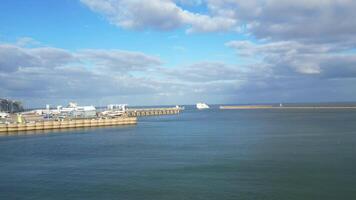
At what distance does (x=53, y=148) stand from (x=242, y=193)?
4183 cm

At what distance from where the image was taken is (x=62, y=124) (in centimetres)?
11388

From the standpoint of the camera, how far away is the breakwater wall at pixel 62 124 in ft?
334

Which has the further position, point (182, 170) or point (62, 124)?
point (62, 124)

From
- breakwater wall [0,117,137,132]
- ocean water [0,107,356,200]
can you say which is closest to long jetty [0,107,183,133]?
breakwater wall [0,117,137,132]

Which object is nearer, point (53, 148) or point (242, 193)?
point (242, 193)

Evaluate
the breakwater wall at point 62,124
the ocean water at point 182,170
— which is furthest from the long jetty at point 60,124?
the ocean water at point 182,170

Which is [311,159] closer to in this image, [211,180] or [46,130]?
[211,180]

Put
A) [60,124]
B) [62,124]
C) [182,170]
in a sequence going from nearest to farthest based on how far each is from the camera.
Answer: [182,170]
[60,124]
[62,124]

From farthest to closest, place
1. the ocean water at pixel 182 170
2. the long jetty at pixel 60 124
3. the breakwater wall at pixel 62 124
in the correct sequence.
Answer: the long jetty at pixel 60 124, the breakwater wall at pixel 62 124, the ocean water at pixel 182 170

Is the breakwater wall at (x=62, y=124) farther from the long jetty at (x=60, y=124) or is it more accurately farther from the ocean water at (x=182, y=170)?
the ocean water at (x=182, y=170)

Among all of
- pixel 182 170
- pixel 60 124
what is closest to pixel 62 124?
pixel 60 124

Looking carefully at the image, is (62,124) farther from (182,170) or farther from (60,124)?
(182,170)

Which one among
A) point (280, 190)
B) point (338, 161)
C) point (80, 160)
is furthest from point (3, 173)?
point (338, 161)

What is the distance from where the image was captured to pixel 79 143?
76.0m
